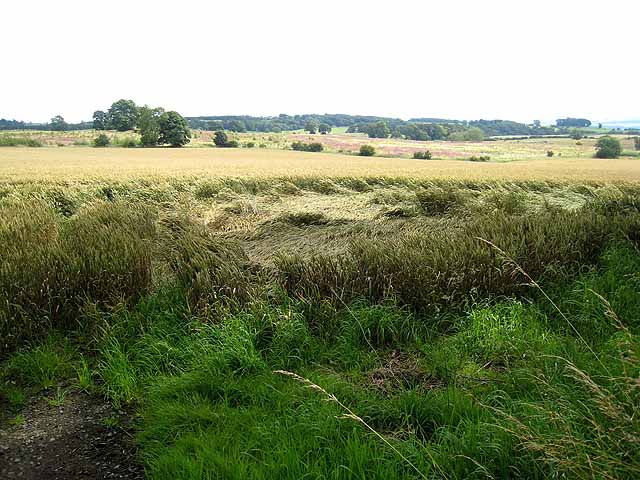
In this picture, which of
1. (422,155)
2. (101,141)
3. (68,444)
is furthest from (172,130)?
(68,444)

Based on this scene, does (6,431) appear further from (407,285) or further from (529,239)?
(529,239)

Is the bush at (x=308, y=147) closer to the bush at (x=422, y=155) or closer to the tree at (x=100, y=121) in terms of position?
the bush at (x=422, y=155)

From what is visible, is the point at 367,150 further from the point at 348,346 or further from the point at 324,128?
the point at 348,346

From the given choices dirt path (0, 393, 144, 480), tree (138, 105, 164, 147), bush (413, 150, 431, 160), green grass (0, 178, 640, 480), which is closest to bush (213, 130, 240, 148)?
tree (138, 105, 164, 147)

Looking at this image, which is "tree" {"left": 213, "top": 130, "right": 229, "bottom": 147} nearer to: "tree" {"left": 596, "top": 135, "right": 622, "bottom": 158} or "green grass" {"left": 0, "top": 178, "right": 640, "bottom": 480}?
"tree" {"left": 596, "top": 135, "right": 622, "bottom": 158}

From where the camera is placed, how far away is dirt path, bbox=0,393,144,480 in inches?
103

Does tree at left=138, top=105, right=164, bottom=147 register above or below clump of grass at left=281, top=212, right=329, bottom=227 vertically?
above

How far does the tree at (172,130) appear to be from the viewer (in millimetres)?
→ 55594

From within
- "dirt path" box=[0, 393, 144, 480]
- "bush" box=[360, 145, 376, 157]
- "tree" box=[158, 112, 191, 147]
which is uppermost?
"tree" box=[158, 112, 191, 147]

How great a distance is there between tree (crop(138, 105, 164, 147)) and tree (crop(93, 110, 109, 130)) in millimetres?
9469

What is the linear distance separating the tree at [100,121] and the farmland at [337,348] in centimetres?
6688

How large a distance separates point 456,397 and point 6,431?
2.82 metres

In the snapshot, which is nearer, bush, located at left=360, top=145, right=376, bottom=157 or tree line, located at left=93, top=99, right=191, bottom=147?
bush, located at left=360, top=145, right=376, bottom=157

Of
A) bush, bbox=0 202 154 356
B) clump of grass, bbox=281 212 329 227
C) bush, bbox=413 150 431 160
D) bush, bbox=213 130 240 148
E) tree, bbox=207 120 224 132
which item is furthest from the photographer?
tree, bbox=207 120 224 132
